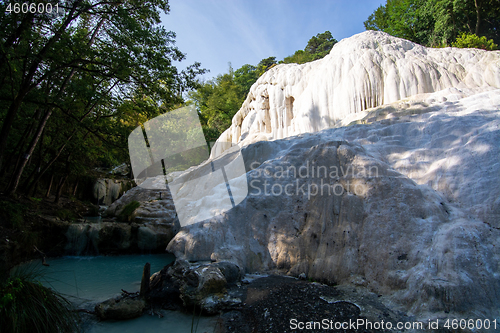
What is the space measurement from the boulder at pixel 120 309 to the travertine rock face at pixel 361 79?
1261 cm

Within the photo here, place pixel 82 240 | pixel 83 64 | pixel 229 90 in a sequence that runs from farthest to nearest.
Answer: pixel 229 90 → pixel 82 240 → pixel 83 64

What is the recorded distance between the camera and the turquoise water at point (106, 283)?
381 cm

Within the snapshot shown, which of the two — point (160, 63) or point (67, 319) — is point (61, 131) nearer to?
point (160, 63)

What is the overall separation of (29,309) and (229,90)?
1215 inches

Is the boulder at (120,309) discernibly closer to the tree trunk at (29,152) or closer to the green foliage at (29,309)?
the green foliage at (29,309)

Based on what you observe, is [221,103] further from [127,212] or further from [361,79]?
[127,212]

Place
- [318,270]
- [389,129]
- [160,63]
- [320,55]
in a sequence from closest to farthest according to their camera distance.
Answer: [318,270] → [160,63] → [389,129] → [320,55]

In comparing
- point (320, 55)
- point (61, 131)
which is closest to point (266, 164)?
point (61, 131)

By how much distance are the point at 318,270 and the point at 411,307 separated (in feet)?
5.45

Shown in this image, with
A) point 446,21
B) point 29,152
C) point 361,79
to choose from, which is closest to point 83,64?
point 29,152

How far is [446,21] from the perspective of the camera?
22.1 meters

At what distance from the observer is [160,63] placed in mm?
6594

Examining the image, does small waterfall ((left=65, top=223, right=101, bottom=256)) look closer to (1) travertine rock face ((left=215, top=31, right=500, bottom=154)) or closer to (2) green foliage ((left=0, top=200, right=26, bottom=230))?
(2) green foliage ((left=0, top=200, right=26, bottom=230))

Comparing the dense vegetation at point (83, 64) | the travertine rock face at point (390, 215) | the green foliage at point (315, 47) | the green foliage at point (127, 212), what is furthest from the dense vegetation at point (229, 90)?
the travertine rock face at point (390, 215)
